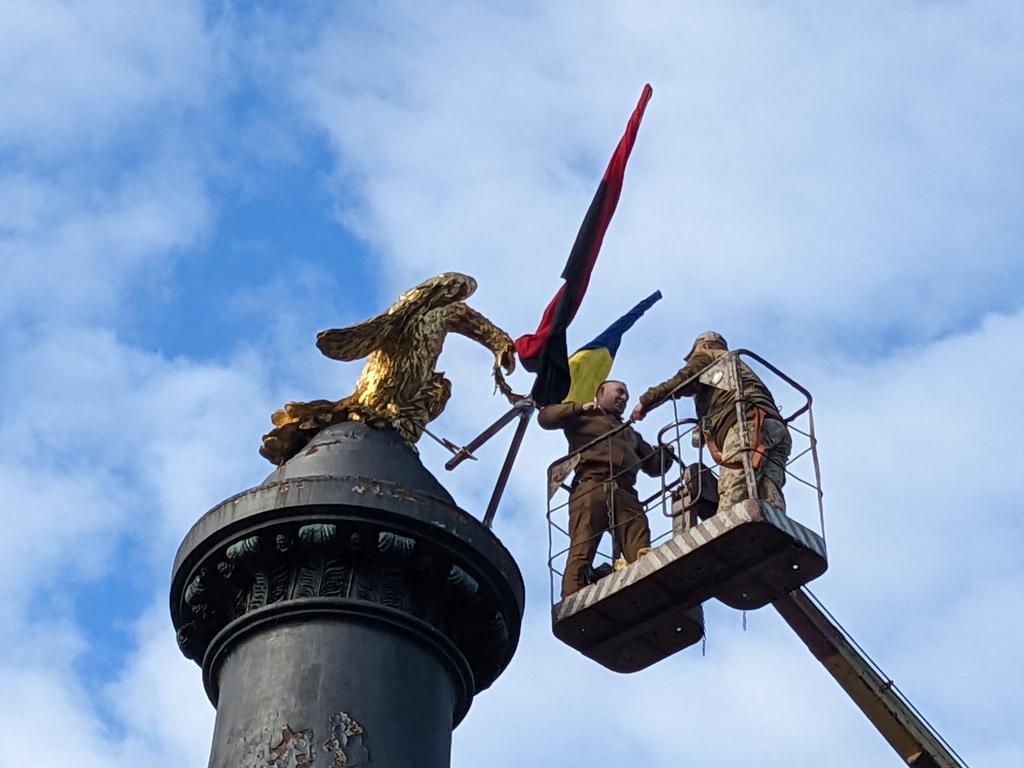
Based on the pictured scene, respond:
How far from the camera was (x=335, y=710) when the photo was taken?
8547 mm

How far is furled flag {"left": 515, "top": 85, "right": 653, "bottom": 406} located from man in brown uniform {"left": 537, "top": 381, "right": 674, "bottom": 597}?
0.25 metres

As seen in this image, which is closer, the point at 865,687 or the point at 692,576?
the point at 692,576

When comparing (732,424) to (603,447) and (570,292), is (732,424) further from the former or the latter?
(570,292)

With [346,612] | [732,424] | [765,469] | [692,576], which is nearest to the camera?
[346,612]

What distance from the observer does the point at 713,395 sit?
14047 millimetres

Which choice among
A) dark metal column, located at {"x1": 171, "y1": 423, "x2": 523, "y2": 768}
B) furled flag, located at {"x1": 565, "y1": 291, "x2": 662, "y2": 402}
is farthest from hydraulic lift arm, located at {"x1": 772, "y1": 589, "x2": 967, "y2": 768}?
dark metal column, located at {"x1": 171, "y1": 423, "x2": 523, "y2": 768}

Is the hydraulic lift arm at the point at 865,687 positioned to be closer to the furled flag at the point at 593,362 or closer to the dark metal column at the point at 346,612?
the furled flag at the point at 593,362

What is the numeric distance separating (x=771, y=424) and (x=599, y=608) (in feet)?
6.26

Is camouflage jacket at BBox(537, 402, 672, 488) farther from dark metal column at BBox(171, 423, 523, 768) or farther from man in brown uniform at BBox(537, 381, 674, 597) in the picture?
dark metal column at BBox(171, 423, 523, 768)

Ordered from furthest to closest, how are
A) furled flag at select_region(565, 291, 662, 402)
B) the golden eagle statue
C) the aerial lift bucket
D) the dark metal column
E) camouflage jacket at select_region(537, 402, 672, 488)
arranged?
1. furled flag at select_region(565, 291, 662, 402)
2. camouflage jacket at select_region(537, 402, 672, 488)
3. the aerial lift bucket
4. the golden eagle statue
5. the dark metal column

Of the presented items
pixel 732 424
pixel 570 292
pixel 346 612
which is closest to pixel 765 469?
pixel 732 424

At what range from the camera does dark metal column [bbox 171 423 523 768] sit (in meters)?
8.64

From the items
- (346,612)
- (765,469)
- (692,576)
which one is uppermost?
(765,469)

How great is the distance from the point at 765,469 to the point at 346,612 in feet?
16.8
